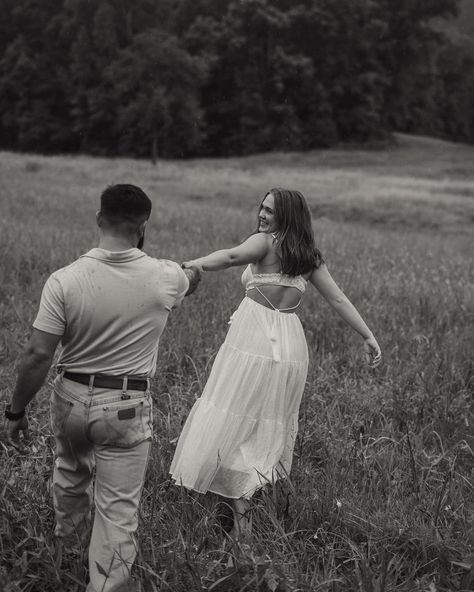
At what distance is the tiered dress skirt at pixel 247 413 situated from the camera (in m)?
3.45

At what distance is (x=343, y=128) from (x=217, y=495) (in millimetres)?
62685

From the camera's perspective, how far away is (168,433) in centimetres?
407

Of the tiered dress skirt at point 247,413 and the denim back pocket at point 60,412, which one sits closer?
the denim back pocket at point 60,412

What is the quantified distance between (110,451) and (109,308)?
0.59 m

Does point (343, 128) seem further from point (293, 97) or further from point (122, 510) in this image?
point (122, 510)

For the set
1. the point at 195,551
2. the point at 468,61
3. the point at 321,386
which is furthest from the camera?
the point at 468,61

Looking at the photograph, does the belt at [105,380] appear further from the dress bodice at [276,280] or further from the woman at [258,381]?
the dress bodice at [276,280]

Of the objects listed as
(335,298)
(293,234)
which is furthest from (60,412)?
(335,298)

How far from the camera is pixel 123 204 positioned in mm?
2580

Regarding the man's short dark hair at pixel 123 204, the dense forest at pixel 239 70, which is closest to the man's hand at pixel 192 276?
the man's short dark hair at pixel 123 204

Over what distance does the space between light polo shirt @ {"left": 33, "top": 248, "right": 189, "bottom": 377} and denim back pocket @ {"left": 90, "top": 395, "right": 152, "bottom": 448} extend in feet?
0.44

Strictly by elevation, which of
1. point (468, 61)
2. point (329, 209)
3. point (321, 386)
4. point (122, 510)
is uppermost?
point (468, 61)

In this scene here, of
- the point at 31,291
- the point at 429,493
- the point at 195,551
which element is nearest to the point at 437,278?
the point at 31,291

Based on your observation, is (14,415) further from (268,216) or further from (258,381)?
(268,216)
